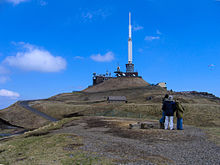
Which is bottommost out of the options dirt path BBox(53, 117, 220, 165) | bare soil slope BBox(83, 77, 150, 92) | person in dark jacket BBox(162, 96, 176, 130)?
dirt path BBox(53, 117, 220, 165)

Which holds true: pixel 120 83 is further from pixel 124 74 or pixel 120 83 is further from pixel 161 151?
pixel 161 151

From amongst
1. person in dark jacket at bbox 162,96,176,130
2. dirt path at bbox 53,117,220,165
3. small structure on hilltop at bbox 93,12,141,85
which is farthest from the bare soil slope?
dirt path at bbox 53,117,220,165

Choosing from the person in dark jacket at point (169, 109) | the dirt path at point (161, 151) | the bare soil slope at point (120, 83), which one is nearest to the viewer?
the dirt path at point (161, 151)

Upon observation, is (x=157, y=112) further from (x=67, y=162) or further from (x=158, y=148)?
(x=67, y=162)

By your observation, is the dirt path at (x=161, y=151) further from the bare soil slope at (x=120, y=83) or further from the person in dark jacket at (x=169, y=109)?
the bare soil slope at (x=120, y=83)

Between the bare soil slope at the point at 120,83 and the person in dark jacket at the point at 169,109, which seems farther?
the bare soil slope at the point at 120,83

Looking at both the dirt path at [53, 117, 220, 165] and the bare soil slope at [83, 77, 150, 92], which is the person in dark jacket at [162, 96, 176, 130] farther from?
the bare soil slope at [83, 77, 150, 92]

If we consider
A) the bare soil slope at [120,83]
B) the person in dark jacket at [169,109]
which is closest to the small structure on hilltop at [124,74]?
the bare soil slope at [120,83]

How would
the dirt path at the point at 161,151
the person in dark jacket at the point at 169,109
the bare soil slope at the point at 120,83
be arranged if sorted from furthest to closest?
the bare soil slope at the point at 120,83 < the person in dark jacket at the point at 169,109 < the dirt path at the point at 161,151

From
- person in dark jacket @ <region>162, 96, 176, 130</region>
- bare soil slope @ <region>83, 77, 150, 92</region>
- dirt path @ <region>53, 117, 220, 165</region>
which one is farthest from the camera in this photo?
bare soil slope @ <region>83, 77, 150, 92</region>

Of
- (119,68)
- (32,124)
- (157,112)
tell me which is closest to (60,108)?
(32,124)

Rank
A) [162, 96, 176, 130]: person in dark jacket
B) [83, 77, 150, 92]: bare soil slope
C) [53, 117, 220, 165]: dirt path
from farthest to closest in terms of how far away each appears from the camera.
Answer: [83, 77, 150, 92]: bare soil slope → [162, 96, 176, 130]: person in dark jacket → [53, 117, 220, 165]: dirt path

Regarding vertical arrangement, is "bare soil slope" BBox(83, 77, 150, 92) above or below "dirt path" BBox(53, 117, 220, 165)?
above

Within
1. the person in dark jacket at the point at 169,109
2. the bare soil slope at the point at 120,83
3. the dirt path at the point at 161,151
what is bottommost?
the dirt path at the point at 161,151
